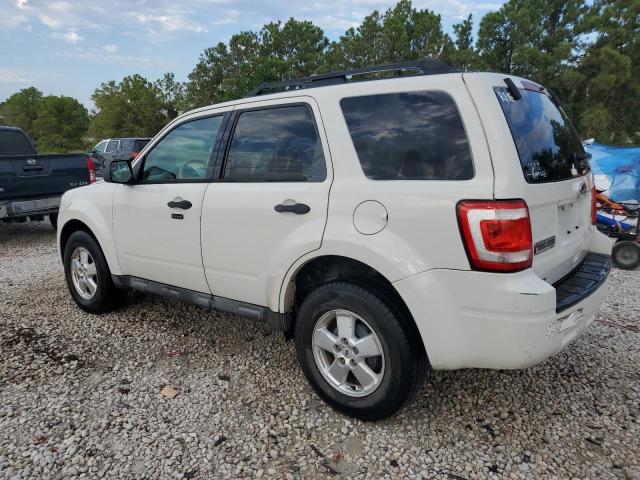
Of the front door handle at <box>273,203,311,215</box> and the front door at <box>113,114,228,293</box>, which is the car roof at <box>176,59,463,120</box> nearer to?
the front door at <box>113,114,228,293</box>

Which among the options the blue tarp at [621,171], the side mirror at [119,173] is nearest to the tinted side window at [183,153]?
the side mirror at [119,173]

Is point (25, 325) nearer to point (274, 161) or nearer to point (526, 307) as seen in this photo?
point (274, 161)

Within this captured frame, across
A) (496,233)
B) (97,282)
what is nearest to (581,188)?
(496,233)

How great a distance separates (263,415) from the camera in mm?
2768

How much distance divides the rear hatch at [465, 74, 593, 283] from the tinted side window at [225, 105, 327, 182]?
3.15 ft

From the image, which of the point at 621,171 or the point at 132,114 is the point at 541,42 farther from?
the point at 132,114

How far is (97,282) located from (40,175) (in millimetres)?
4392

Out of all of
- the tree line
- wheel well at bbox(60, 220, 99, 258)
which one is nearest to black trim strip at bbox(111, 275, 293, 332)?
wheel well at bbox(60, 220, 99, 258)

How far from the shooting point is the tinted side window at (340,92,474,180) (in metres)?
2.26

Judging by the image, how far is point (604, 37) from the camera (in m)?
20.2

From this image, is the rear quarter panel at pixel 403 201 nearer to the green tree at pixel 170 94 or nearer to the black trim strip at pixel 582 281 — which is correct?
the black trim strip at pixel 582 281

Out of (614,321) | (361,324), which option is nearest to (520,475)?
(361,324)

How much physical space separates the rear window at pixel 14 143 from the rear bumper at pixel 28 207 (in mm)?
1770

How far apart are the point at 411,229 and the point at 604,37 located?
23377 mm
